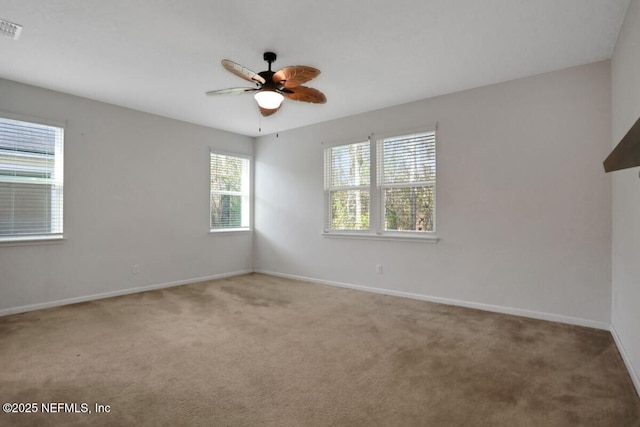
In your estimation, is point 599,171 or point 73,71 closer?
point 599,171

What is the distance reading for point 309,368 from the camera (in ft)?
8.04

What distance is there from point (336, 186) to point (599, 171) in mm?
3155

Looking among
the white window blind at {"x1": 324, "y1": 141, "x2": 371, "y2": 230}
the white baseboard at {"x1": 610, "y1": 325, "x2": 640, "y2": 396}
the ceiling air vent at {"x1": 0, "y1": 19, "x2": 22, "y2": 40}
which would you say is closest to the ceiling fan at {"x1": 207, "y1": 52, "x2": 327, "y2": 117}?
the ceiling air vent at {"x1": 0, "y1": 19, "x2": 22, "y2": 40}

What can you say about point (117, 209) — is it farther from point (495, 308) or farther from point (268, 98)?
point (495, 308)

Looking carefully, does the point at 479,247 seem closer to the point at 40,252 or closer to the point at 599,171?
the point at 599,171

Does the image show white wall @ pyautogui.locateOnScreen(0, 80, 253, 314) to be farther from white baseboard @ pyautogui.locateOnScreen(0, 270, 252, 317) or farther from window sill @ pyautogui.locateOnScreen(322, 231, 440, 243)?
window sill @ pyautogui.locateOnScreen(322, 231, 440, 243)

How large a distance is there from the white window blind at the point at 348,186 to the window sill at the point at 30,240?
3490 millimetres

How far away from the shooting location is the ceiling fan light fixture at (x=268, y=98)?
293 cm

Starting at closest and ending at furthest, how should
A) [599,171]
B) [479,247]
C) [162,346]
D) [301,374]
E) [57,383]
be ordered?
[57,383], [301,374], [162,346], [599,171], [479,247]

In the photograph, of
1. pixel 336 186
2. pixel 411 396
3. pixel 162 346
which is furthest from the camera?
pixel 336 186

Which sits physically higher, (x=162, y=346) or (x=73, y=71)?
(x=73, y=71)

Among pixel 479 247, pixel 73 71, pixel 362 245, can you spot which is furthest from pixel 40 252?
pixel 479 247

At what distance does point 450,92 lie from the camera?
4078mm

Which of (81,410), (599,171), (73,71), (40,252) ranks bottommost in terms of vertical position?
(81,410)
